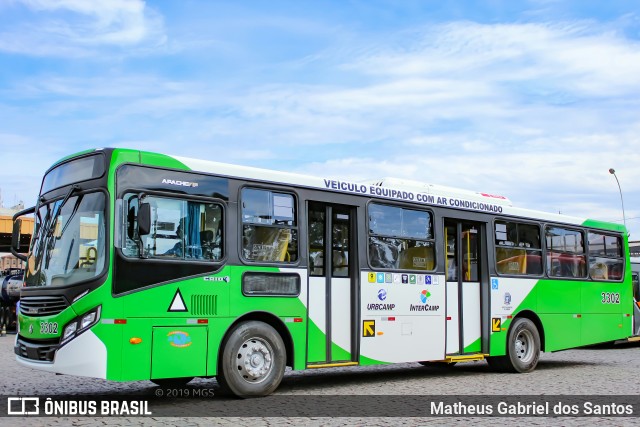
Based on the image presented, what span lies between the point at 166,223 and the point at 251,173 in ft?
5.20

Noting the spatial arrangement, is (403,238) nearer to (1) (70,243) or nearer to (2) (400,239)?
(2) (400,239)

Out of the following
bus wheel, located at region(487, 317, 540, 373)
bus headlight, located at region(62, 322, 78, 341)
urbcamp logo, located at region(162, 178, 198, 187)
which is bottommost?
bus wheel, located at region(487, 317, 540, 373)

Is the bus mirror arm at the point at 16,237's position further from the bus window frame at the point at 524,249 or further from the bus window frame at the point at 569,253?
the bus window frame at the point at 569,253

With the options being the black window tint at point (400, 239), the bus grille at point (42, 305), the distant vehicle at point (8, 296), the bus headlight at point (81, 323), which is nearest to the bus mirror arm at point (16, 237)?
the bus grille at point (42, 305)

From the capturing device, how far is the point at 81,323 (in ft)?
28.1

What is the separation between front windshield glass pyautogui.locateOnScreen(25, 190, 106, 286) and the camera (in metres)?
8.81

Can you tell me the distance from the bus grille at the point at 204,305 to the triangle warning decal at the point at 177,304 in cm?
14

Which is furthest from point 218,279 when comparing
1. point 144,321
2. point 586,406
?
point 586,406

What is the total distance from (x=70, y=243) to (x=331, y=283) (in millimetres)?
3886

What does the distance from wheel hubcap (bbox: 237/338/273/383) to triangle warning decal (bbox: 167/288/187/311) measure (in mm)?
1028

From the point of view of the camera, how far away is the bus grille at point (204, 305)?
30.8 feet

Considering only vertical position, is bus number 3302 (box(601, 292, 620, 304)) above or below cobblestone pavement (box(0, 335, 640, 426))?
above

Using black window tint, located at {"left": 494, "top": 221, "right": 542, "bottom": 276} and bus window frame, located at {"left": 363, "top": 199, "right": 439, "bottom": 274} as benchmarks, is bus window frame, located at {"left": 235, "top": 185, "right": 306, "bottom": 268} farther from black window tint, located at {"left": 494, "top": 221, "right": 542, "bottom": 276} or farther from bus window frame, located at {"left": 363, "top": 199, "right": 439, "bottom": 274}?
black window tint, located at {"left": 494, "top": 221, "right": 542, "bottom": 276}

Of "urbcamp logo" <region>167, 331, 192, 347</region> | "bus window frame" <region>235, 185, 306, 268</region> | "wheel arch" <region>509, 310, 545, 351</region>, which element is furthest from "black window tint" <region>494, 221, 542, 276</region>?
"urbcamp logo" <region>167, 331, 192, 347</region>
